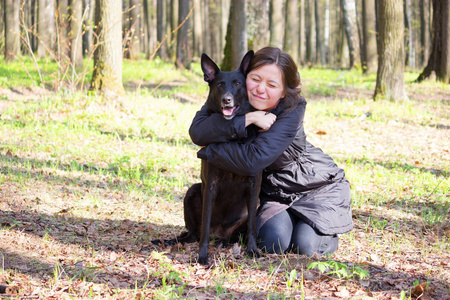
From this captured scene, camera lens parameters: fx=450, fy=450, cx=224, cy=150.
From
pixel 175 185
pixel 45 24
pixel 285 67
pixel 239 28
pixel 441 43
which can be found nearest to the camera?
pixel 285 67

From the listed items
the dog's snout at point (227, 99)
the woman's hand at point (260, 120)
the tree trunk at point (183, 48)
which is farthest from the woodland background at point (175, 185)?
the tree trunk at point (183, 48)

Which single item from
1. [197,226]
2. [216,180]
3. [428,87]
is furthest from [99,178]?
[428,87]

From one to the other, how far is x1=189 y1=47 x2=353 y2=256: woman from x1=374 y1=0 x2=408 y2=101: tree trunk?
687 cm

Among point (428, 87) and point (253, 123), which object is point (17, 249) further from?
point (428, 87)

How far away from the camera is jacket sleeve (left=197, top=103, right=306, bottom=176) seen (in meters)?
3.49

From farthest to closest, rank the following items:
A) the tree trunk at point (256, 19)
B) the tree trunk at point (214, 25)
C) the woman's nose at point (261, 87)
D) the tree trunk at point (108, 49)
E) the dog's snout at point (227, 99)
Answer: the tree trunk at point (214, 25) → the tree trunk at point (256, 19) → the tree trunk at point (108, 49) → the woman's nose at point (261, 87) → the dog's snout at point (227, 99)

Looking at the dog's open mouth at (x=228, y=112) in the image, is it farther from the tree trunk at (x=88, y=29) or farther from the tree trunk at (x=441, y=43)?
the tree trunk at (x=441, y=43)

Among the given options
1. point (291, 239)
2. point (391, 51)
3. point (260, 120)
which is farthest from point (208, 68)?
point (391, 51)

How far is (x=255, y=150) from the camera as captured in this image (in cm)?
354

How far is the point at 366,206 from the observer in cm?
528

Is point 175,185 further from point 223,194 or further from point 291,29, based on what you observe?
point 291,29

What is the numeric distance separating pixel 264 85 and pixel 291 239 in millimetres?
1381

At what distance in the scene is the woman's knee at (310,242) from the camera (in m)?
3.85

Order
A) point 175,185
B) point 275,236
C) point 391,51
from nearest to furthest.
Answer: point 275,236 < point 175,185 < point 391,51
